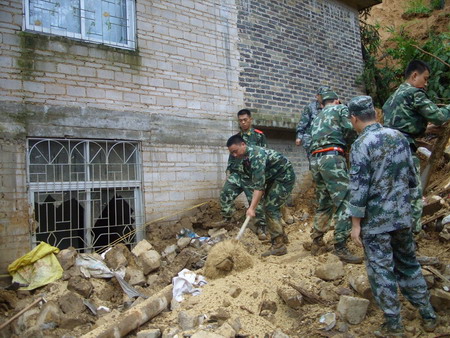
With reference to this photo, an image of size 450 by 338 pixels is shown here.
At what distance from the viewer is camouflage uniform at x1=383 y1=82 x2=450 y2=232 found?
3.77m

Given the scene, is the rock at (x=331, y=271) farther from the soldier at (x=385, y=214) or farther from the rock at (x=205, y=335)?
the rock at (x=205, y=335)

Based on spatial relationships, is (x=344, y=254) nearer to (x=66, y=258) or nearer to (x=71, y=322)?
(x=71, y=322)

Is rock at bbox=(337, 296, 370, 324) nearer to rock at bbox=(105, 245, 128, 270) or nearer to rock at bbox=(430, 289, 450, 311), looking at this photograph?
rock at bbox=(430, 289, 450, 311)

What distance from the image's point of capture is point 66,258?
4.74 meters

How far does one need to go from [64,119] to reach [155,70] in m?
1.65

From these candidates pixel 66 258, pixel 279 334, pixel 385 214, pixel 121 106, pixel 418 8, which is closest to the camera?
pixel 385 214

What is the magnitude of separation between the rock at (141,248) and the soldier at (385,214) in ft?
10.6

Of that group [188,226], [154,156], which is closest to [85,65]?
[154,156]

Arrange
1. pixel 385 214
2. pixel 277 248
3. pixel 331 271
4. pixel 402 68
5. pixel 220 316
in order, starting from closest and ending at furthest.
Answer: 1. pixel 385 214
2. pixel 220 316
3. pixel 331 271
4. pixel 277 248
5. pixel 402 68

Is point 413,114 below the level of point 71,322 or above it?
above

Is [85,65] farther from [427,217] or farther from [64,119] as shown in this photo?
[427,217]

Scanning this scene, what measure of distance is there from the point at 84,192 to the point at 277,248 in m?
2.75

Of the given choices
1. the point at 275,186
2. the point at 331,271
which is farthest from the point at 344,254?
the point at 275,186

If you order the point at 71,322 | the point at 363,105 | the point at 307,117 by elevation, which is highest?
the point at 307,117
